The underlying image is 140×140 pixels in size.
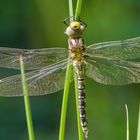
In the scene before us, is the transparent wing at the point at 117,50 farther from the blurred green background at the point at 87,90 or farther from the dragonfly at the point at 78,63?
the blurred green background at the point at 87,90

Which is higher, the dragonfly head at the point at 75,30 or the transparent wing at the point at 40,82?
the dragonfly head at the point at 75,30

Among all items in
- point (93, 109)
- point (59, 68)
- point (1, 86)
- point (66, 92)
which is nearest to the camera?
point (66, 92)

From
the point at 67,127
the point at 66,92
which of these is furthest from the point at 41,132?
the point at 66,92

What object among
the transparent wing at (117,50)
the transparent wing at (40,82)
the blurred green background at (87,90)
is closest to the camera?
the transparent wing at (40,82)

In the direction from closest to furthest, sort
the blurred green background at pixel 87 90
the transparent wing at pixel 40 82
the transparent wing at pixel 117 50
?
the transparent wing at pixel 40 82
the transparent wing at pixel 117 50
the blurred green background at pixel 87 90

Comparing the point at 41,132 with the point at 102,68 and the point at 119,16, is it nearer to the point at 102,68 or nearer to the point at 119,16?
the point at 119,16

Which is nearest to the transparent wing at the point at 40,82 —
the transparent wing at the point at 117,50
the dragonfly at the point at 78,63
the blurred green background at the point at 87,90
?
the dragonfly at the point at 78,63

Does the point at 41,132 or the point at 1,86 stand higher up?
the point at 1,86
